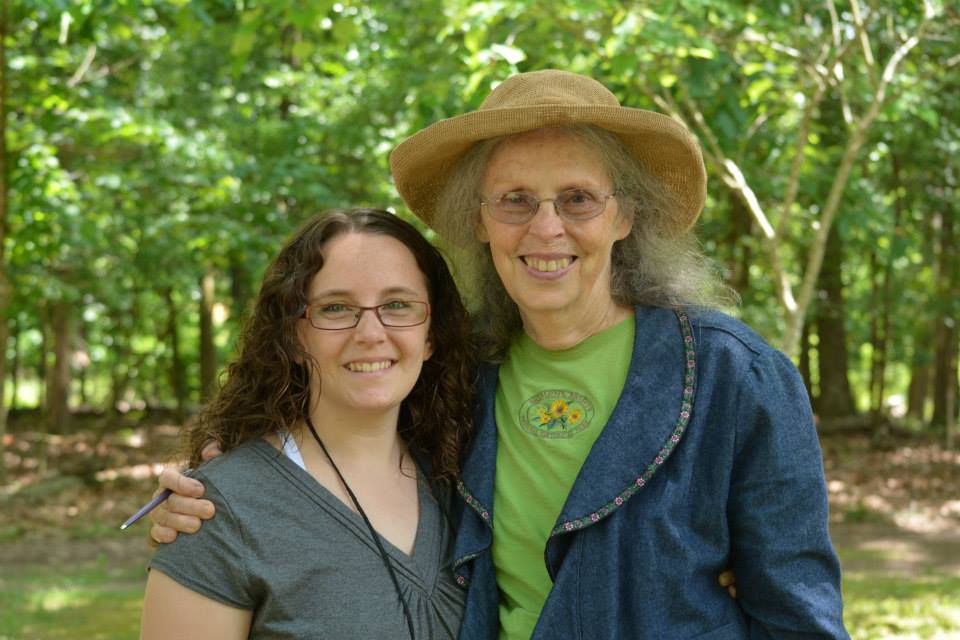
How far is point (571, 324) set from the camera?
2.36 meters

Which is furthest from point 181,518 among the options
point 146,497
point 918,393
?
point 918,393

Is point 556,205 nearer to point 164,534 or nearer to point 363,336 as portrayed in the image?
point 363,336

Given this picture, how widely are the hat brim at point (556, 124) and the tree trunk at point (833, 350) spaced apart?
1001cm


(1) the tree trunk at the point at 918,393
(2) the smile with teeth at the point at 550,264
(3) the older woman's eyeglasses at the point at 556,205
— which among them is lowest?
(1) the tree trunk at the point at 918,393

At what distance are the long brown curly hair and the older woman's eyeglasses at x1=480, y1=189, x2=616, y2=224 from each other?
0.66 feet

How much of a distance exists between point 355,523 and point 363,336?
383 mm

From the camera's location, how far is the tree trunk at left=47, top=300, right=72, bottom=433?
13609 mm

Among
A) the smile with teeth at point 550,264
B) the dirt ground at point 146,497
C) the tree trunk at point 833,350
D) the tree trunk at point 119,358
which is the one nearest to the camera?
the smile with teeth at point 550,264

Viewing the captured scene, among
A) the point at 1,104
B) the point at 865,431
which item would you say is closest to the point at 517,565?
the point at 1,104

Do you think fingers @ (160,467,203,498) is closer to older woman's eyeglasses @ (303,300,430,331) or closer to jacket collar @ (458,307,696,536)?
older woman's eyeglasses @ (303,300,430,331)

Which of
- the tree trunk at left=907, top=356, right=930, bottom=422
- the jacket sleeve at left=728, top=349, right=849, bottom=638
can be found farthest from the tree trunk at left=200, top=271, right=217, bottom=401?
the jacket sleeve at left=728, top=349, right=849, bottom=638

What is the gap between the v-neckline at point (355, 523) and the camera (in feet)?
7.06

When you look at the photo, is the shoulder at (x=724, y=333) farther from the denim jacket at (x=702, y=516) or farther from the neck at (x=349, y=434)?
the neck at (x=349, y=434)

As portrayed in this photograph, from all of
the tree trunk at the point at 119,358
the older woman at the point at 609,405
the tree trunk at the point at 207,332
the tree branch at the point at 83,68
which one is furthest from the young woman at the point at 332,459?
the tree trunk at the point at 119,358
